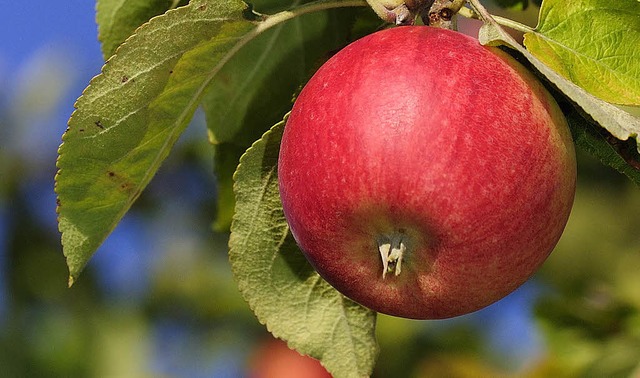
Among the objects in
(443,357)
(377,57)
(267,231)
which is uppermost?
(377,57)

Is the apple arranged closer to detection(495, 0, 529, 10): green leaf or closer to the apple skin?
detection(495, 0, 529, 10): green leaf

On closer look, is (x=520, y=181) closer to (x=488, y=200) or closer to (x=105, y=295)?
(x=488, y=200)

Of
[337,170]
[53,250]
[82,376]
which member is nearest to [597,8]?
[337,170]

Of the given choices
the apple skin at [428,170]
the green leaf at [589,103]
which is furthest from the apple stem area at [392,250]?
the green leaf at [589,103]

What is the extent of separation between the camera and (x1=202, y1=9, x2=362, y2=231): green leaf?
127cm

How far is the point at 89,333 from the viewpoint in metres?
3.07

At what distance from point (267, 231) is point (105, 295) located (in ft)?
7.12

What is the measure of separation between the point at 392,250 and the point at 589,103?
0.25m

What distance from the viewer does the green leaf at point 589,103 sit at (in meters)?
0.85

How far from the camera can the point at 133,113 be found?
3.45 ft

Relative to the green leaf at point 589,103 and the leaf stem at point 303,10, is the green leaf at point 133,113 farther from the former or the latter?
the green leaf at point 589,103

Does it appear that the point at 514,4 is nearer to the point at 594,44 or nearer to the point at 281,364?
the point at 594,44

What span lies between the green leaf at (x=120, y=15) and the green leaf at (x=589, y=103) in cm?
52

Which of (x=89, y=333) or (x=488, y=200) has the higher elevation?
(x=488, y=200)
